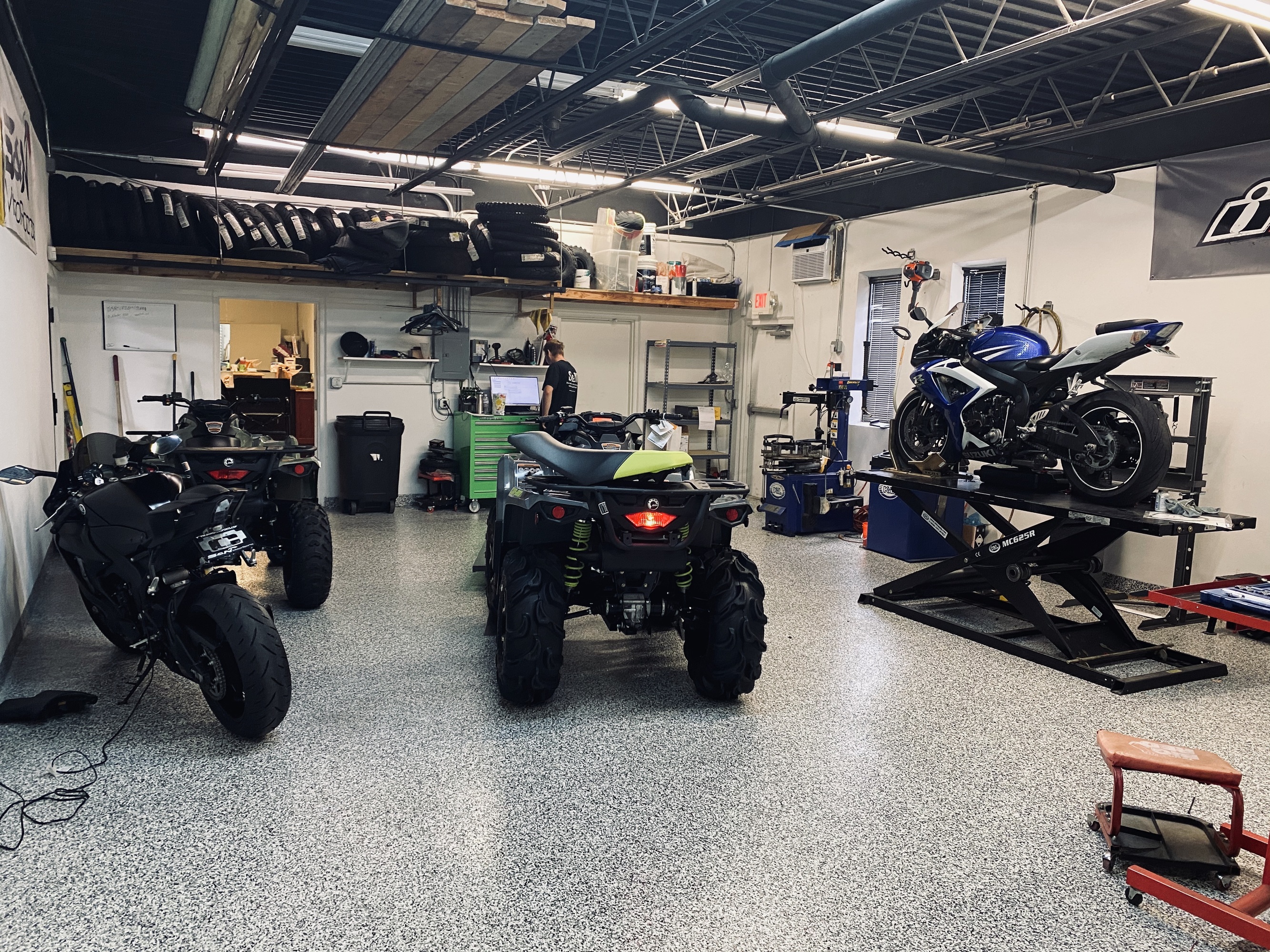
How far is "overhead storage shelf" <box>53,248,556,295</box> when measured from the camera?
746 cm

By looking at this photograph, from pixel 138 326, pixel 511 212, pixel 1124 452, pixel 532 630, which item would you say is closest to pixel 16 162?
pixel 138 326

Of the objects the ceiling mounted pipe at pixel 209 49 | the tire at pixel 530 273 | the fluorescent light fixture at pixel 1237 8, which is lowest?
the tire at pixel 530 273

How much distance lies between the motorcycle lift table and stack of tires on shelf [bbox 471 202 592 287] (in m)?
4.36

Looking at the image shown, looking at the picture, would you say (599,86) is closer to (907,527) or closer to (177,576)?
(907,527)

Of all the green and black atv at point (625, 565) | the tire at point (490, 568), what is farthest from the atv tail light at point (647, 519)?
the tire at point (490, 568)

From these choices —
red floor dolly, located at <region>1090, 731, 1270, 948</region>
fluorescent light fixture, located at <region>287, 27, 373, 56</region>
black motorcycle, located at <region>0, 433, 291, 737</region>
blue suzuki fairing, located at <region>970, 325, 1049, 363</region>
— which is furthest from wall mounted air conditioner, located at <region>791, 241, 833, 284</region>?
red floor dolly, located at <region>1090, 731, 1270, 948</region>

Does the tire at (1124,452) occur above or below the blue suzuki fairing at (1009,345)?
below

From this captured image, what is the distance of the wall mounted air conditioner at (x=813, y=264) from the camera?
9.14 meters

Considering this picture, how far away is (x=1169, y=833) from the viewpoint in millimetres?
2672

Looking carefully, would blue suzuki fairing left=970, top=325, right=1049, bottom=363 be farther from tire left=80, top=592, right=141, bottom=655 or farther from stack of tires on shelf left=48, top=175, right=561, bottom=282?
tire left=80, top=592, right=141, bottom=655

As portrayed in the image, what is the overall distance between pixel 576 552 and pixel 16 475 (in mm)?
1985

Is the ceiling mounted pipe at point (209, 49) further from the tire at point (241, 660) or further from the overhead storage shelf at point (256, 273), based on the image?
the tire at point (241, 660)

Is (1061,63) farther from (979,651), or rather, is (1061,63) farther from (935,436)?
(979,651)

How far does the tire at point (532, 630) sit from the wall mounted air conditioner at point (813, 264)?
6418 millimetres
